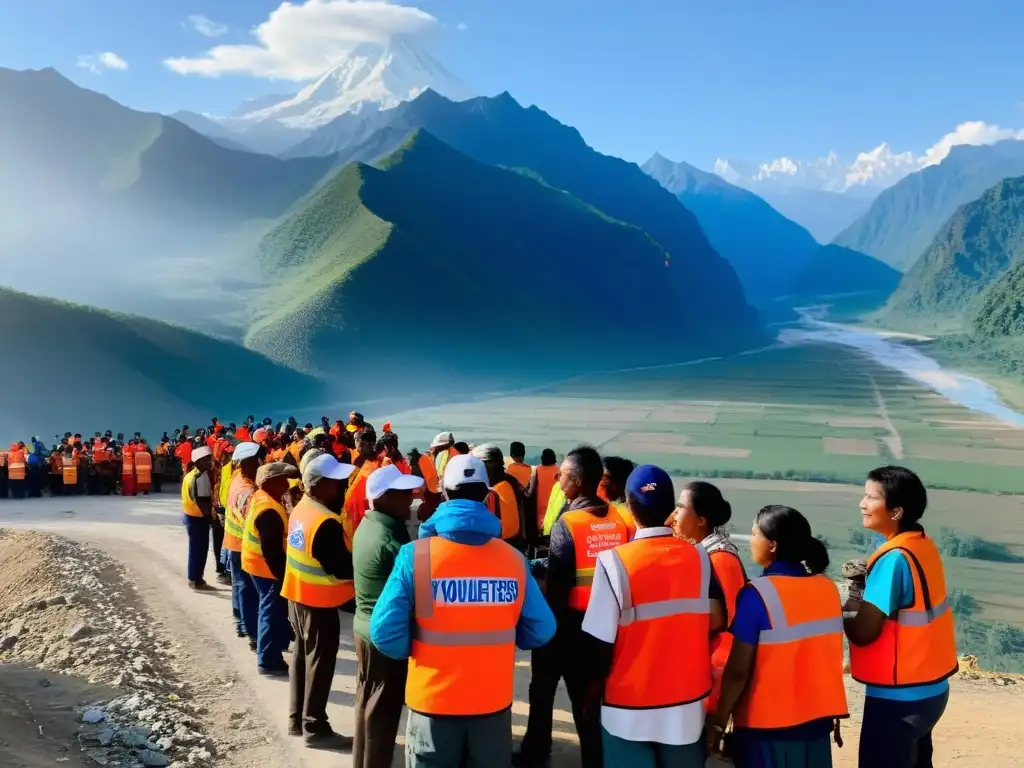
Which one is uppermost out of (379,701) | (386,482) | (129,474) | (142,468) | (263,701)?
(386,482)

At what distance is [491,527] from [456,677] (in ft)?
2.07

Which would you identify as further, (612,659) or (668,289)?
(668,289)

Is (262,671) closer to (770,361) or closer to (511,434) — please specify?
(511,434)

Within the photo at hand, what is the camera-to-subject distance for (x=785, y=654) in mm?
3158

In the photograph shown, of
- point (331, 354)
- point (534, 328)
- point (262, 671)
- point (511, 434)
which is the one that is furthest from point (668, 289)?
point (262, 671)

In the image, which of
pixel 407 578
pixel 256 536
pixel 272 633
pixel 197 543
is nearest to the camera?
pixel 407 578

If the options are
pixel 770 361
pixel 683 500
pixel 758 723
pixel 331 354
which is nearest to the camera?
pixel 758 723

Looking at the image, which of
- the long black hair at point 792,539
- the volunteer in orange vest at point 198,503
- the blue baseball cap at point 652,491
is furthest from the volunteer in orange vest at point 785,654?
the volunteer in orange vest at point 198,503

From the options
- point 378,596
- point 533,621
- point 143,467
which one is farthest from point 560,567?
point 143,467

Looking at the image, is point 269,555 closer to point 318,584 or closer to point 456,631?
point 318,584

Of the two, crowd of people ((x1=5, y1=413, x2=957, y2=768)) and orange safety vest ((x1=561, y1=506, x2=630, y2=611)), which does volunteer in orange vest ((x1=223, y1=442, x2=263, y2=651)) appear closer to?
crowd of people ((x1=5, y1=413, x2=957, y2=768))

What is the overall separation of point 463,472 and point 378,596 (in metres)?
0.94

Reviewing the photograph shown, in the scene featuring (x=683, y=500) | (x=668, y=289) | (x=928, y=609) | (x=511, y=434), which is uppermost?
(x=668, y=289)

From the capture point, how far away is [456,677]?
3221mm
